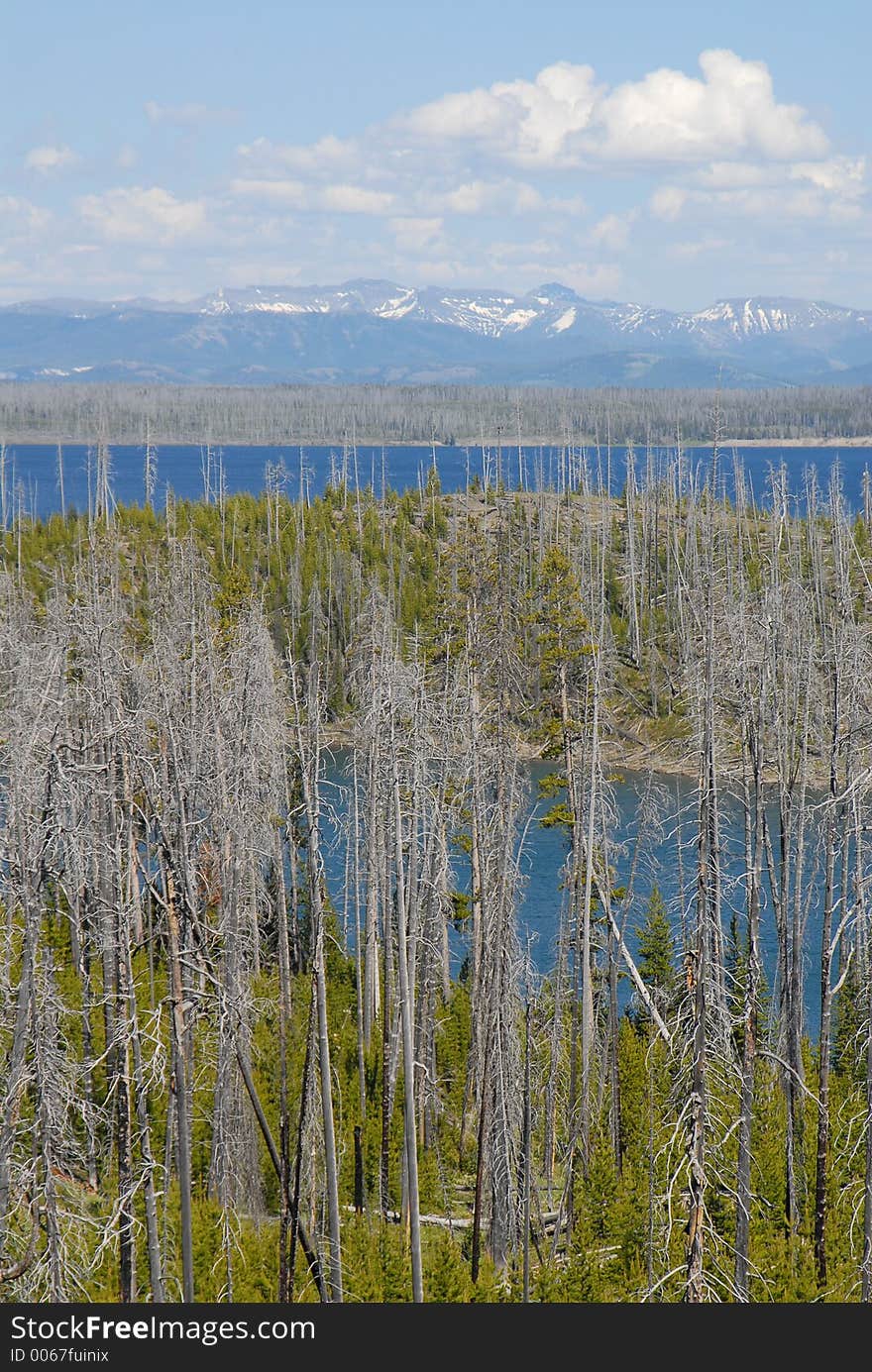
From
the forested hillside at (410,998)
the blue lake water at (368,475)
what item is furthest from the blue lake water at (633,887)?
the blue lake water at (368,475)

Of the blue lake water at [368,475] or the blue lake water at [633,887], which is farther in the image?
the blue lake water at [368,475]

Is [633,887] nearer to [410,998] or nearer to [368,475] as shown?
[410,998]

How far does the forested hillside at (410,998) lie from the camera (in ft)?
39.9

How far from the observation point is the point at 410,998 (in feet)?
53.7

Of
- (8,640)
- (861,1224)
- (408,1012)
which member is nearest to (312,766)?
(408,1012)

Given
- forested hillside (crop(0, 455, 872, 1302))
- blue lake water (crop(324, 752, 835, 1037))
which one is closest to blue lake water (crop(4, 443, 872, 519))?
blue lake water (crop(324, 752, 835, 1037))

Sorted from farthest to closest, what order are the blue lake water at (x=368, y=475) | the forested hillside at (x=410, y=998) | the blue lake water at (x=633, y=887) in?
the blue lake water at (x=368, y=475), the blue lake water at (x=633, y=887), the forested hillside at (x=410, y=998)

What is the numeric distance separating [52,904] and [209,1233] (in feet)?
51.3

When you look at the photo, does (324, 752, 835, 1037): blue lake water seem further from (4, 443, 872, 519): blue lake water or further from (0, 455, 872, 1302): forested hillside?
(4, 443, 872, 519): blue lake water

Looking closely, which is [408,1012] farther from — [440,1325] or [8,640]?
[8,640]

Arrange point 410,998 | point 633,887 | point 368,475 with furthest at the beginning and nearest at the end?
1. point 368,475
2. point 633,887
3. point 410,998

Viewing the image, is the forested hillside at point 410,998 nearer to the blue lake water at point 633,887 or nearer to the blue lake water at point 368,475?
the blue lake water at point 633,887

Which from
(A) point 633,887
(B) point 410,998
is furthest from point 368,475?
(B) point 410,998

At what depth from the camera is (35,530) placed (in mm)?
80688
